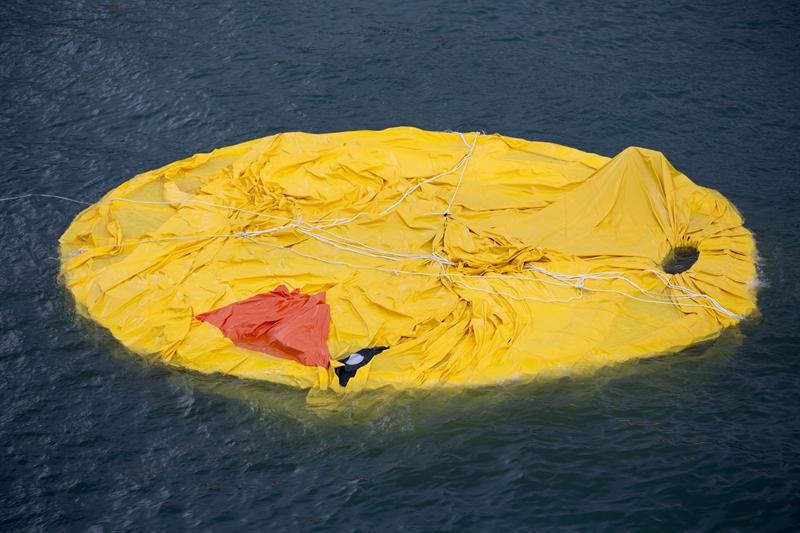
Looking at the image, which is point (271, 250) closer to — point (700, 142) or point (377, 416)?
point (377, 416)

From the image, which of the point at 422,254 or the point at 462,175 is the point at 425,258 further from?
the point at 462,175

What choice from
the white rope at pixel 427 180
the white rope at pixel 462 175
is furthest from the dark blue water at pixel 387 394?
the white rope at pixel 427 180

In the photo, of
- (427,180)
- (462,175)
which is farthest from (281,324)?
(462,175)

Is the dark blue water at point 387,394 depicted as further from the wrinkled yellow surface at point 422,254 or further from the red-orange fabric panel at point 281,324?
the red-orange fabric panel at point 281,324

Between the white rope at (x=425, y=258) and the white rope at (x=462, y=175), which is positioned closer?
the white rope at (x=425, y=258)

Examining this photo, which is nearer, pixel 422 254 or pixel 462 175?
pixel 422 254

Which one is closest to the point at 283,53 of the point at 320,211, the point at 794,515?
the point at 320,211

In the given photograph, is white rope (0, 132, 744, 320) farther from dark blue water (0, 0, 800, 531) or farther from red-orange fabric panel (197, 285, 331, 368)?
red-orange fabric panel (197, 285, 331, 368)
